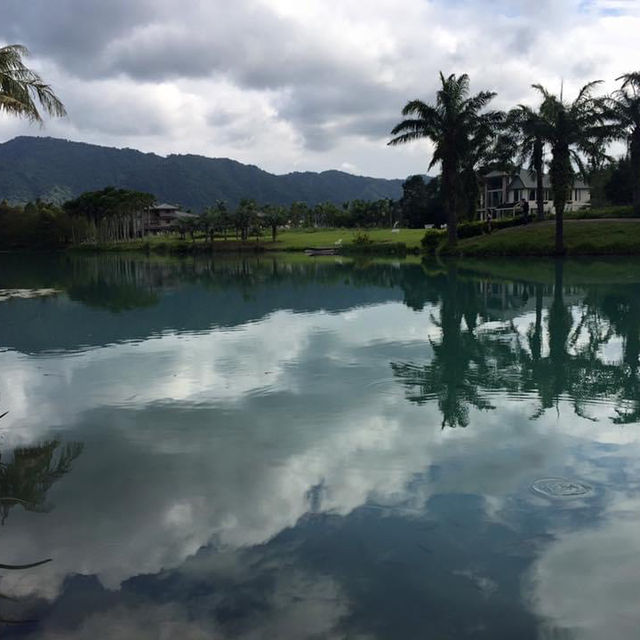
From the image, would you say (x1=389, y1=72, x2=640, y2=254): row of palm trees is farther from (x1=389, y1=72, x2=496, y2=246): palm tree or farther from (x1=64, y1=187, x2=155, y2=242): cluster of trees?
(x1=64, y1=187, x2=155, y2=242): cluster of trees

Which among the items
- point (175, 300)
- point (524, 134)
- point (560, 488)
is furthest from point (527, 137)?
point (560, 488)

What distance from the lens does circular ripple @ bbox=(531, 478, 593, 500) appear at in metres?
8.09

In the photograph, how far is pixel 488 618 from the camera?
572cm

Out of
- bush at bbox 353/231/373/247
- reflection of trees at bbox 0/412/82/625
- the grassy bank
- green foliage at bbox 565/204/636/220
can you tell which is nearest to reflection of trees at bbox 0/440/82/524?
reflection of trees at bbox 0/412/82/625

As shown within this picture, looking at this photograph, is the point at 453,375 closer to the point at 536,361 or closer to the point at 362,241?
the point at 536,361

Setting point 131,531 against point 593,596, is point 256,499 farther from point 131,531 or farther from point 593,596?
point 593,596

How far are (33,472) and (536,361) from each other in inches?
448

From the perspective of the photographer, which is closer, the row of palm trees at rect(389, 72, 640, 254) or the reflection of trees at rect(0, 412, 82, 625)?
the reflection of trees at rect(0, 412, 82, 625)

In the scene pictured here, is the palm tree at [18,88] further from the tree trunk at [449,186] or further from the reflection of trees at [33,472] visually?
the tree trunk at [449,186]

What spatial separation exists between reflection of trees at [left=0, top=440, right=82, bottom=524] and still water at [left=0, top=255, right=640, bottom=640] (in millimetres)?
43

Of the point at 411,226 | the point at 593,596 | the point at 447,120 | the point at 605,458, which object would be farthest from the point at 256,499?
the point at 411,226

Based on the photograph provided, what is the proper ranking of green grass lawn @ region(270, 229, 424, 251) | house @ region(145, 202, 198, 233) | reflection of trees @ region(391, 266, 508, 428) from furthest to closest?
1. house @ region(145, 202, 198, 233)
2. green grass lawn @ region(270, 229, 424, 251)
3. reflection of trees @ region(391, 266, 508, 428)

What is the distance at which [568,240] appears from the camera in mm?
54500

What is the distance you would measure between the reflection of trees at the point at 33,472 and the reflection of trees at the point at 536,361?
615cm
